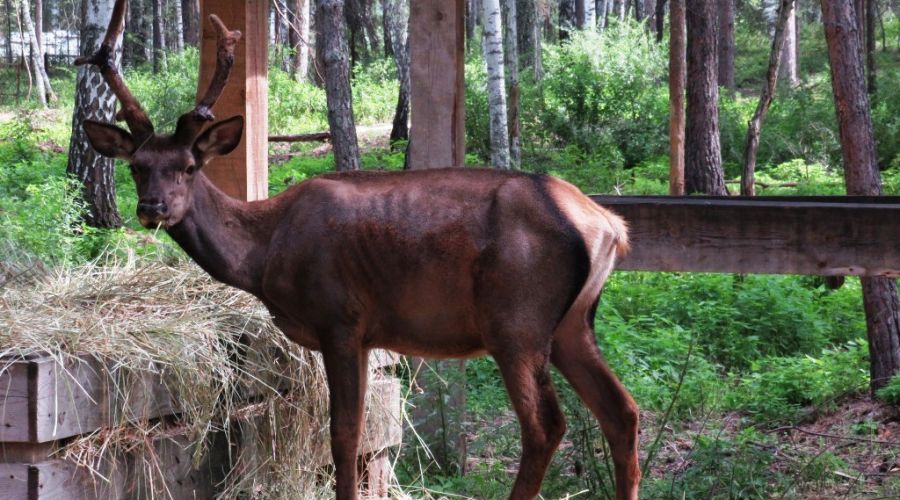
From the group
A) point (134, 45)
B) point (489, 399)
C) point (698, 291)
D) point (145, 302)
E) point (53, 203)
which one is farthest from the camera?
point (134, 45)

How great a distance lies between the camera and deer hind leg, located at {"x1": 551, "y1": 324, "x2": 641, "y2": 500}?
5223mm

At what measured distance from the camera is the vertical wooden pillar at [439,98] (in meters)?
6.50

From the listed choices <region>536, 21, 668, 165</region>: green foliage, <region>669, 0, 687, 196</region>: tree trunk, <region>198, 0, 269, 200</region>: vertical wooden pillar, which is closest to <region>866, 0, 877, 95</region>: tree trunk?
<region>536, 21, 668, 165</region>: green foliage

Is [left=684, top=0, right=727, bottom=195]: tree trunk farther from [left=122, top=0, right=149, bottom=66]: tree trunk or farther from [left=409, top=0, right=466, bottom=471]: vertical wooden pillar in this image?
[left=122, top=0, right=149, bottom=66]: tree trunk

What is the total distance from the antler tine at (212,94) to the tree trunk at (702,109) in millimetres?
12606

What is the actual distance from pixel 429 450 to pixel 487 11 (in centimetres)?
1017

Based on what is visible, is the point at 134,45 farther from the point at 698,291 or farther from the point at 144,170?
the point at 144,170

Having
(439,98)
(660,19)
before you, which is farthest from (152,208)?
(660,19)

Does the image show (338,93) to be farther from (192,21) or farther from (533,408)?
(192,21)

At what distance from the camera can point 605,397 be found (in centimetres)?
526

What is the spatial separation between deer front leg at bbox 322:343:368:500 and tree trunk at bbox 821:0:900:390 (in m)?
5.04

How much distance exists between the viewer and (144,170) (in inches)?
201

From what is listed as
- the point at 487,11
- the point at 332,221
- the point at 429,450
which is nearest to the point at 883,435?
the point at 429,450

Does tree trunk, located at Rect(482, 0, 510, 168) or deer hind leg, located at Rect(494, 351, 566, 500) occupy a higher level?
tree trunk, located at Rect(482, 0, 510, 168)
